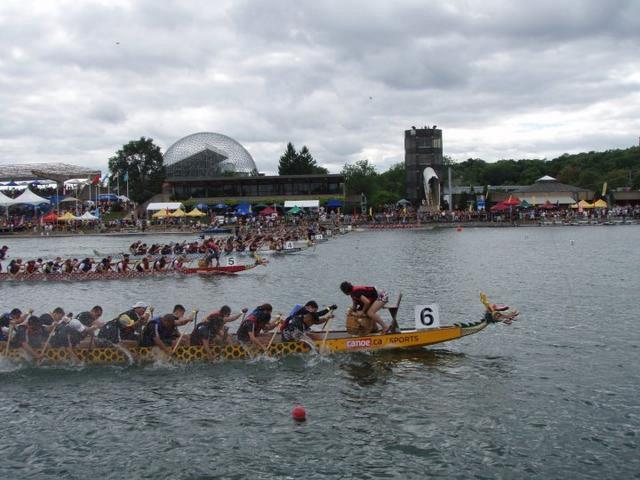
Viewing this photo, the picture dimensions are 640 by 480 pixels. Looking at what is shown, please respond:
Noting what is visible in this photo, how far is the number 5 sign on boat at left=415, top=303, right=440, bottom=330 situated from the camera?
1620cm

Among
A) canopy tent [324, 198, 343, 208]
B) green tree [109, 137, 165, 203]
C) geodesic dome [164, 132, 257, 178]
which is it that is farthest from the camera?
geodesic dome [164, 132, 257, 178]

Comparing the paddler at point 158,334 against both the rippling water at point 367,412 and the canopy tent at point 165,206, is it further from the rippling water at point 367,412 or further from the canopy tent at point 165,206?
the canopy tent at point 165,206

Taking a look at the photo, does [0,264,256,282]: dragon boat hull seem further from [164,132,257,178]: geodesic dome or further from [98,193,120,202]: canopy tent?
[164,132,257,178]: geodesic dome

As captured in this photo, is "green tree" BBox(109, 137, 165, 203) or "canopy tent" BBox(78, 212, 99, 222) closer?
"canopy tent" BBox(78, 212, 99, 222)

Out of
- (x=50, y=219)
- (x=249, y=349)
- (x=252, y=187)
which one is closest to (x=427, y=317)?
(x=249, y=349)

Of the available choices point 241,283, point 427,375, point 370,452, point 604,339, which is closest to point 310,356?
point 427,375

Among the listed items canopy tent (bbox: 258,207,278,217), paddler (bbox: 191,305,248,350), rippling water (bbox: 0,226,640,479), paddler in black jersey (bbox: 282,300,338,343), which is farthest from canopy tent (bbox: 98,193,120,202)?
paddler in black jersey (bbox: 282,300,338,343)

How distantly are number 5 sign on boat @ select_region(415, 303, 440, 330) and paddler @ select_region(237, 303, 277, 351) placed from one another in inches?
146

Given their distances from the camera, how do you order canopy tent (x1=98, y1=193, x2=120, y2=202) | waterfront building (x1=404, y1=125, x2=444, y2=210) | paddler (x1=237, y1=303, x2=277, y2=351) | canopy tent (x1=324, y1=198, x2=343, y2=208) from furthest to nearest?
waterfront building (x1=404, y1=125, x2=444, y2=210) → canopy tent (x1=98, y1=193, x2=120, y2=202) → canopy tent (x1=324, y1=198, x2=343, y2=208) → paddler (x1=237, y1=303, x2=277, y2=351)

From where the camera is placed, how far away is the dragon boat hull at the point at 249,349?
16.1 m

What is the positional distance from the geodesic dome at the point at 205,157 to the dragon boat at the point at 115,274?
9249 cm

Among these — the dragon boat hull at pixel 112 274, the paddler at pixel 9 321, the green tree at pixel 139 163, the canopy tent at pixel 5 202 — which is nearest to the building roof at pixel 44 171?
the green tree at pixel 139 163

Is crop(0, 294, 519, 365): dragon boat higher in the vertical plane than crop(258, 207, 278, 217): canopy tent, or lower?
lower

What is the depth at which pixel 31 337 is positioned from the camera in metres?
16.4
